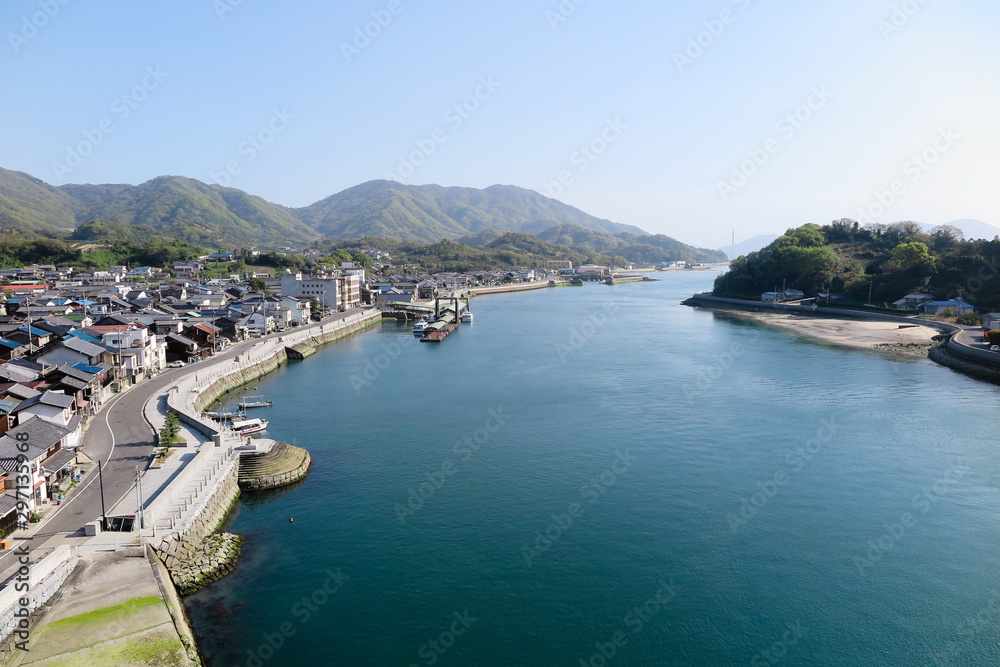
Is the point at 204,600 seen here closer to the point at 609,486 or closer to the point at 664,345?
the point at 609,486

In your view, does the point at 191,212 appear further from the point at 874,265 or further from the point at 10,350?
the point at 874,265

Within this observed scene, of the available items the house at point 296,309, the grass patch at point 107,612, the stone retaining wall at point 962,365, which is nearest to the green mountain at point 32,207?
the house at point 296,309

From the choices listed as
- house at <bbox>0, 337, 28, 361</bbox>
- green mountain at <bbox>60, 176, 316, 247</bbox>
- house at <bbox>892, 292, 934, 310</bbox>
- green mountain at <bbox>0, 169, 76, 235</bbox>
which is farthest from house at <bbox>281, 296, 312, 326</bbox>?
green mountain at <bbox>60, 176, 316, 247</bbox>

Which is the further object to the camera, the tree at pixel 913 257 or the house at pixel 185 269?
the house at pixel 185 269

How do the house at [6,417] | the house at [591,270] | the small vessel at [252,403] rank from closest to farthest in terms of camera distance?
the house at [6,417] < the small vessel at [252,403] < the house at [591,270]

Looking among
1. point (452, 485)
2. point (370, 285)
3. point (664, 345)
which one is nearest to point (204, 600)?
point (452, 485)

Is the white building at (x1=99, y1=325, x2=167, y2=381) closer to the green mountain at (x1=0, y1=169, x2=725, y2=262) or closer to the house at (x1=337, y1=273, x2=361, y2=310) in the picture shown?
the house at (x1=337, y1=273, x2=361, y2=310)

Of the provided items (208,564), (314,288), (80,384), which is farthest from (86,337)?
(314,288)

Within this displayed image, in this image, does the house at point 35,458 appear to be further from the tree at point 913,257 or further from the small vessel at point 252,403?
the tree at point 913,257
